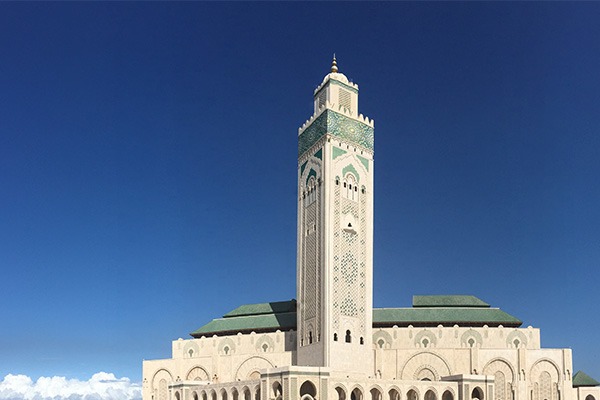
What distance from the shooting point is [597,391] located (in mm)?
48156

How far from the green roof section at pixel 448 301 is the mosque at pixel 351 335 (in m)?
0.12

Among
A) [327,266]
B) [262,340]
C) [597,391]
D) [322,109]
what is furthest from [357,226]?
[597,391]

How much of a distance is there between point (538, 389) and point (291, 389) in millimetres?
18144

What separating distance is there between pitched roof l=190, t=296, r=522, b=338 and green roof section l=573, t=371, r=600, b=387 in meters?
5.63

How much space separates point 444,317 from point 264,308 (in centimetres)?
1403

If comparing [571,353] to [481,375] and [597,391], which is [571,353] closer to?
[597,391]

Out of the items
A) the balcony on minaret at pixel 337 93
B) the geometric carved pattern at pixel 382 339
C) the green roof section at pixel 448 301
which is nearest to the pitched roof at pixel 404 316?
the green roof section at pixel 448 301

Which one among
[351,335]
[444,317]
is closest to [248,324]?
[351,335]

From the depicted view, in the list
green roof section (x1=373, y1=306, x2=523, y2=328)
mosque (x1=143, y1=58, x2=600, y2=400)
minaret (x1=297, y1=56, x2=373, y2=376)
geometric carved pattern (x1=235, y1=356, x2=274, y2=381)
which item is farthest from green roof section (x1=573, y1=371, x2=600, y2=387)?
geometric carved pattern (x1=235, y1=356, x2=274, y2=381)

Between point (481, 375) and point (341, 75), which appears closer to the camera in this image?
point (481, 375)

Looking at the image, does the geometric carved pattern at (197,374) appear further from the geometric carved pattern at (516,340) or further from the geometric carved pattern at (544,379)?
the geometric carved pattern at (544,379)

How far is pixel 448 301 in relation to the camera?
173 feet

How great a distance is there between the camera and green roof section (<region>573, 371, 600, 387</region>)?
49994 millimetres

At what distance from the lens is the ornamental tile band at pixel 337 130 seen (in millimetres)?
47531
